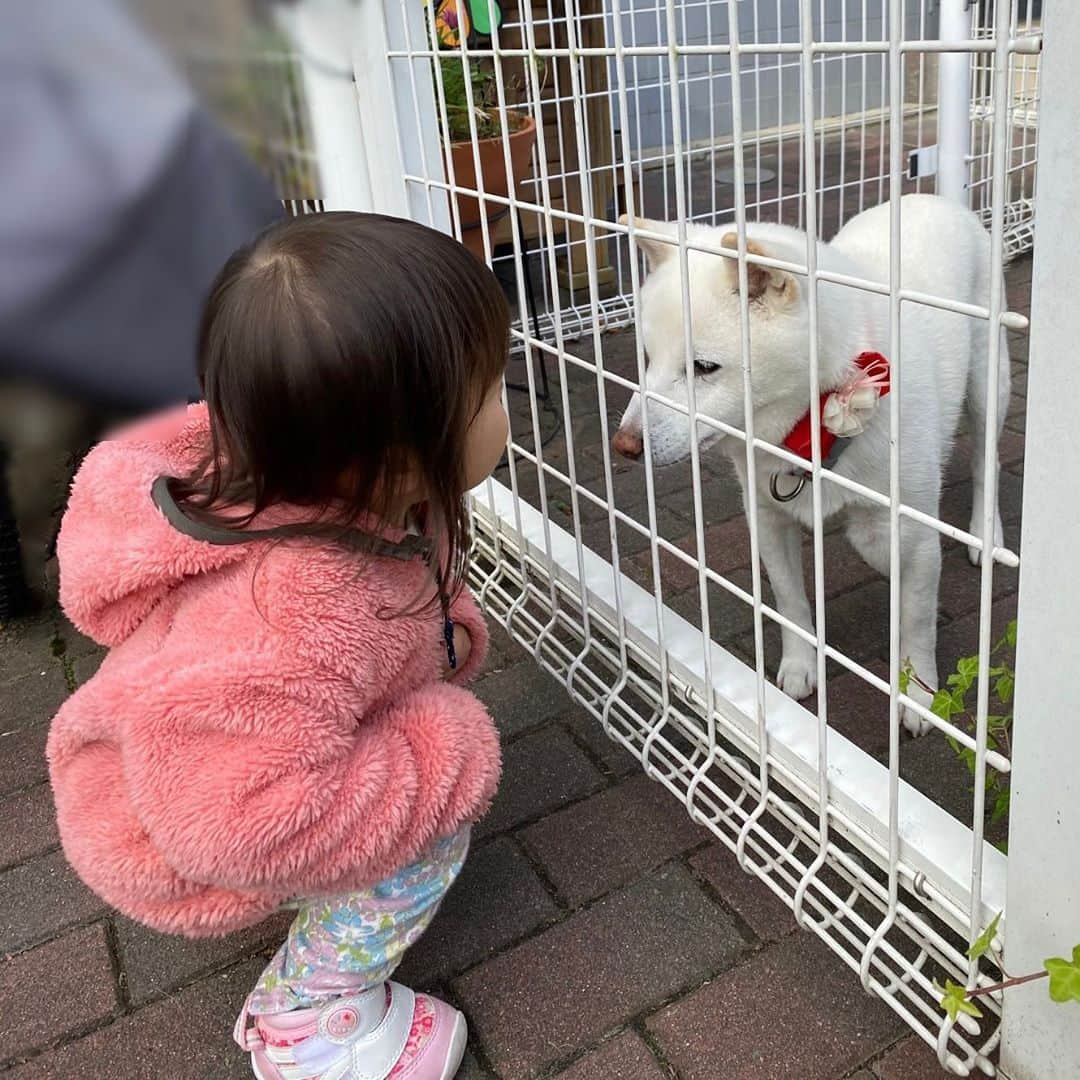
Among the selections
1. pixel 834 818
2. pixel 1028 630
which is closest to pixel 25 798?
pixel 834 818

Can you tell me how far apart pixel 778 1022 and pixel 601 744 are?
2.27 ft

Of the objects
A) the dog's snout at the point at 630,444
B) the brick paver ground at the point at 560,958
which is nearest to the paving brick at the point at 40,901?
the brick paver ground at the point at 560,958

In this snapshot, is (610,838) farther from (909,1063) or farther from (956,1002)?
(956,1002)

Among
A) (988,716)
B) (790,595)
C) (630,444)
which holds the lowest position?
(790,595)

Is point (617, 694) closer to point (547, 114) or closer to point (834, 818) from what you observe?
point (834, 818)

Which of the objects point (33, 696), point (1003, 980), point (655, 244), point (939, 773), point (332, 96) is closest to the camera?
point (1003, 980)

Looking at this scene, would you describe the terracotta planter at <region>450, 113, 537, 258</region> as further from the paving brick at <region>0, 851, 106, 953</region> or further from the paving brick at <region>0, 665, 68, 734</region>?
the paving brick at <region>0, 851, 106, 953</region>

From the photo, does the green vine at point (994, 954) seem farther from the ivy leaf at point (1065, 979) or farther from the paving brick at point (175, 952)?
the paving brick at point (175, 952)

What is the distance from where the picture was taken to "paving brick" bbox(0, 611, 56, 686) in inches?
98.7

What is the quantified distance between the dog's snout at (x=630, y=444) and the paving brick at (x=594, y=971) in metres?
0.74

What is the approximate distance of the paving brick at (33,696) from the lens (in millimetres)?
2314

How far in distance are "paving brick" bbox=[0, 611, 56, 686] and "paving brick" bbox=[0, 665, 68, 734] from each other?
15mm

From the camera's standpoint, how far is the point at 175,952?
1.64 meters

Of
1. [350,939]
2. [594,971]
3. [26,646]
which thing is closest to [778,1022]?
[594,971]
